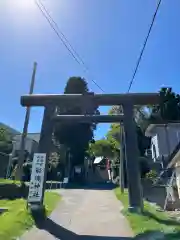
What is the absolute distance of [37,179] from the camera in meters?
9.47

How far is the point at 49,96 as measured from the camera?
10.2 meters

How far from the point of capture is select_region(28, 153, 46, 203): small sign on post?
30.1ft

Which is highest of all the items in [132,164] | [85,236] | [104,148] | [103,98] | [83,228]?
[104,148]

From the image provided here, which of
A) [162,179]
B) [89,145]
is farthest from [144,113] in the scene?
[162,179]

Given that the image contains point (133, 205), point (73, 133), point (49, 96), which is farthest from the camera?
point (73, 133)

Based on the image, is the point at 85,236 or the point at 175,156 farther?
the point at 175,156

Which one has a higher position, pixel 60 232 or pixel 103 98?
pixel 103 98

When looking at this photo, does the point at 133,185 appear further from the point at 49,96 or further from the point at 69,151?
the point at 69,151

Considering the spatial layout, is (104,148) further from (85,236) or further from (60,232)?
(85,236)

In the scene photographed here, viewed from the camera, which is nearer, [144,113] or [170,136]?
[170,136]

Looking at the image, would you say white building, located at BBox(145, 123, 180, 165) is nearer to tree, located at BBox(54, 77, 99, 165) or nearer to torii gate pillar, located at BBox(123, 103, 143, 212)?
tree, located at BBox(54, 77, 99, 165)

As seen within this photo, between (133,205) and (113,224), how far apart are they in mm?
1625

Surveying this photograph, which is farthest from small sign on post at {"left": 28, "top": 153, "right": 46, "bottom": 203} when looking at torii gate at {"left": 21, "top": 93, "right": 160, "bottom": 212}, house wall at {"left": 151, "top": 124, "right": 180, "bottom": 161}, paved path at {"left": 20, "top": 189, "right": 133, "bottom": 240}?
house wall at {"left": 151, "top": 124, "right": 180, "bottom": 161}

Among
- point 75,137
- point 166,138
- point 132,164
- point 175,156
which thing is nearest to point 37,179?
point 132,164
